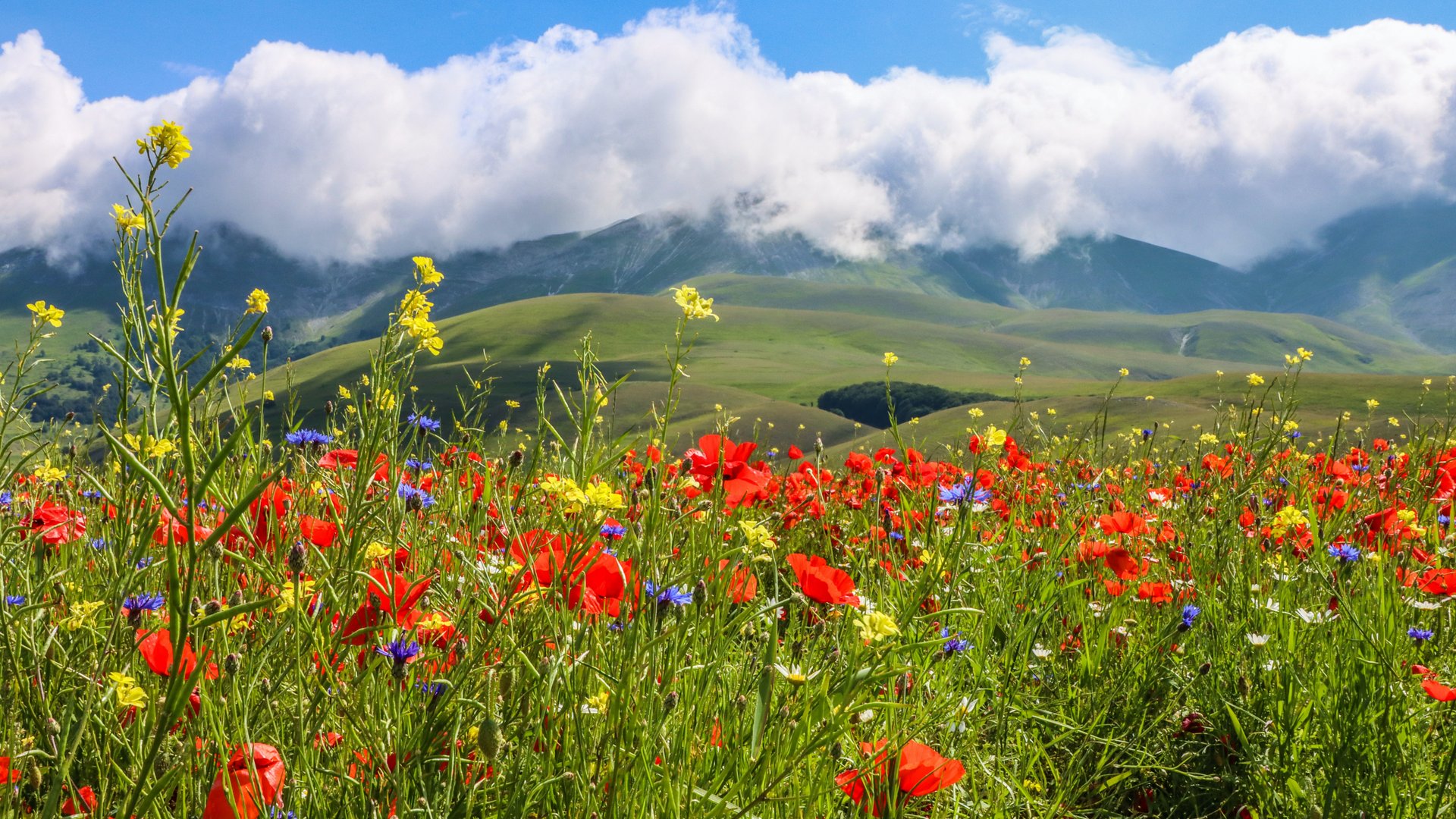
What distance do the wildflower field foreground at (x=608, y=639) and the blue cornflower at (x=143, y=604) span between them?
0.01 meters

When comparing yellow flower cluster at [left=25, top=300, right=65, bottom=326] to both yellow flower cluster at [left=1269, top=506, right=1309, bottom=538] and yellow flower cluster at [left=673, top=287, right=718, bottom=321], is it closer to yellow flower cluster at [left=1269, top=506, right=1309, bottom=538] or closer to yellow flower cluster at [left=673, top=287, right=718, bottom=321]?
yellow flower cluster at [left=673, top=287, right=718, bottom=321]

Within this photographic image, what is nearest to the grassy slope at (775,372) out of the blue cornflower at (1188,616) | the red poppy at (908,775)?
the blue cornflower at (1188,616)

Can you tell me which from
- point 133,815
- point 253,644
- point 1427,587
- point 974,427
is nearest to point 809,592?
point 133,815

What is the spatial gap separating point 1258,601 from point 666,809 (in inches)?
80.5

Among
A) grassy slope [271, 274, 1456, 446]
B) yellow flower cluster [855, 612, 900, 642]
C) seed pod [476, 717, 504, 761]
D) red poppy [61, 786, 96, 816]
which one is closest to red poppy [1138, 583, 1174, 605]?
yellow flower cluster [855, 612, 900, 642]

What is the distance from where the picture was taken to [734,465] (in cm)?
212

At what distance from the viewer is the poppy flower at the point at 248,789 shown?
1194mm

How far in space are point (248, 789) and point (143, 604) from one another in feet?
1.85

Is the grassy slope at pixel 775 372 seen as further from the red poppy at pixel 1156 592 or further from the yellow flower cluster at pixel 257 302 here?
the yellow flower cluster at pixel 257 302

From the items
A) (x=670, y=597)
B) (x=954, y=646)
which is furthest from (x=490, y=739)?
(x=954, y=646)

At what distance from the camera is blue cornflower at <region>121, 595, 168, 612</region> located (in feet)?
5.08

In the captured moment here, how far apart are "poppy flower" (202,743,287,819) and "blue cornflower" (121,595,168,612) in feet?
1.44

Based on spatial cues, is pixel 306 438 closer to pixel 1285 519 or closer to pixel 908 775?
pixel 908 775

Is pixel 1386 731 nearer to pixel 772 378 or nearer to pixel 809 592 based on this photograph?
pixel 809 592
